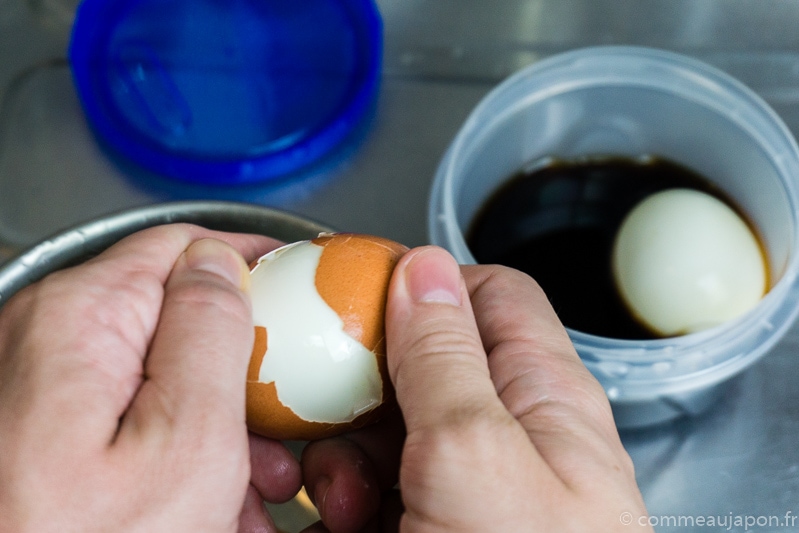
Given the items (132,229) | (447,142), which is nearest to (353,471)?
(132,229)

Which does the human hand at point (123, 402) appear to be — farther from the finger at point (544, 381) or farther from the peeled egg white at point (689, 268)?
the peeled egg white at point (689, 268)

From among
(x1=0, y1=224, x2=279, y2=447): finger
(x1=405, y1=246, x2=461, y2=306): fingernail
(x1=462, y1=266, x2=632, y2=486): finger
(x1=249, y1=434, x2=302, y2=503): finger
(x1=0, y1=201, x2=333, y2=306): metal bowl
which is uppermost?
(x1=405, y1=246, x2=461, y2=306): fingernail

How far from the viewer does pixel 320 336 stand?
2.41 feet

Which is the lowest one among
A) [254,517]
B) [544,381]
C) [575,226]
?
[254,517]

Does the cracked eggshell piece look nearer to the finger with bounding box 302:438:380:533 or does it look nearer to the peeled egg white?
the finger with bounding box 302:438:380:533

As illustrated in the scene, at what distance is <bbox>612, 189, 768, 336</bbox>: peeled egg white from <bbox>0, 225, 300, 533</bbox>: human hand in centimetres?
60

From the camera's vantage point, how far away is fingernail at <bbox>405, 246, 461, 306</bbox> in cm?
70

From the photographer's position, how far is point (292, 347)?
74 centimetres

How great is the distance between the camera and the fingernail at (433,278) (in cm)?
70

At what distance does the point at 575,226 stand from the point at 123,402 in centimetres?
75

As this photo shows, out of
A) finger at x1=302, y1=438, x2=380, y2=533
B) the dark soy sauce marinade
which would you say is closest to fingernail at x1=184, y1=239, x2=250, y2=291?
finger at x1=302, y1=438, x2=380, y2=533

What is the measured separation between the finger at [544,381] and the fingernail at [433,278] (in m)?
0.07

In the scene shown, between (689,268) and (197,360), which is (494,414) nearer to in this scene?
(197,360)

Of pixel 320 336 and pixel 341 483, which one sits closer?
pixel 320 336
